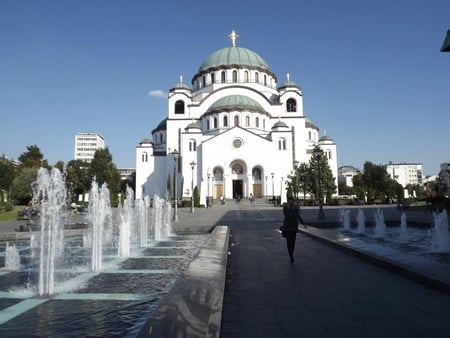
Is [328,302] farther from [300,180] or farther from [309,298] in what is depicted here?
[300,180]

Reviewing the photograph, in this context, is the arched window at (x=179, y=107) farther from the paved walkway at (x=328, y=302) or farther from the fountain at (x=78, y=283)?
the paved walkway at (x=328, y=302)

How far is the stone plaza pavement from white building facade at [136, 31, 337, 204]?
37.4 metres

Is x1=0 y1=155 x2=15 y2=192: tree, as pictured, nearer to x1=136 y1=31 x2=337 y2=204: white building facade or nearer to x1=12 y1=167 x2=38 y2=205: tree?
x1=12 y1=167 x2=38 y2=205: tree

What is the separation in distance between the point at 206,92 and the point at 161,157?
12.8m

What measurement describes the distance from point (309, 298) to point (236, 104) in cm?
4569

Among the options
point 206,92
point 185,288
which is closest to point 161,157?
point 206,92

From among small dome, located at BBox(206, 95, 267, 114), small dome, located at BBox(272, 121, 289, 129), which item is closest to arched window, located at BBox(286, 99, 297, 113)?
small dome, located at BBox(206, 95, 267, 114)

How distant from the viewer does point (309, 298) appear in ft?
15.3

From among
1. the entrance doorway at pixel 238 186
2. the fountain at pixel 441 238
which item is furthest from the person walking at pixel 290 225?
the entrance doorway at pixel 238 186

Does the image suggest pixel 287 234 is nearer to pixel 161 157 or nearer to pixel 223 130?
pixel 223 130

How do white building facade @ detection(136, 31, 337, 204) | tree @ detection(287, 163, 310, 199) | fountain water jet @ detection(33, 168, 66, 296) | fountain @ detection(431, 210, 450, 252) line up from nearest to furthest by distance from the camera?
fountain water jet @ detection(33, 168, 66, 296)
fountain @ detection(431, 210, 450, 252)
tree @ detection(287, 163, 310, 199)
white building facade @ detection(136, 31, 337, 204)

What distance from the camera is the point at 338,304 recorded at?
4359 millimetres

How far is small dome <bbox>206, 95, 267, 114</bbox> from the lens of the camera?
48.9 meters

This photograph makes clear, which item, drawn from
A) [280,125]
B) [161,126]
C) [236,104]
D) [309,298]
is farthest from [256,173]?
[309,298]
